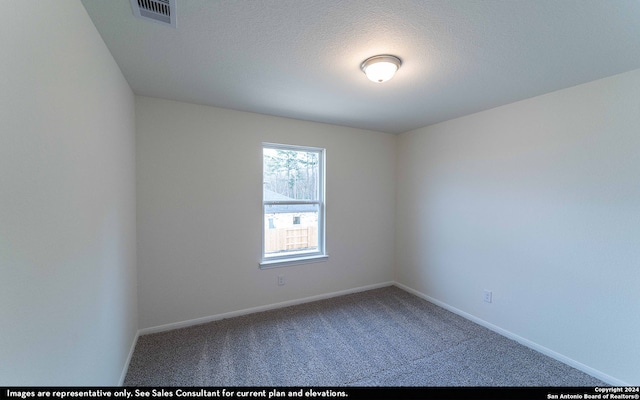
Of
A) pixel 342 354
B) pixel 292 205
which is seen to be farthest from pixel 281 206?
pixel 342 354

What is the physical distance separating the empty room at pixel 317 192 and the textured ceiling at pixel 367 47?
0.02m

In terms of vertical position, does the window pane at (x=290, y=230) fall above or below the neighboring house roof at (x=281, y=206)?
below

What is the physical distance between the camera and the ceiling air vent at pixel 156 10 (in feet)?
4.18

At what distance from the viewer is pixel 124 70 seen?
77.3 inches

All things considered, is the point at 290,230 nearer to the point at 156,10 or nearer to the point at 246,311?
the point at 246,311

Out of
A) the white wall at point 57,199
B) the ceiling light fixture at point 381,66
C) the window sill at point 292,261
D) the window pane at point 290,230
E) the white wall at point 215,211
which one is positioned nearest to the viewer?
the white wall at point 57,199

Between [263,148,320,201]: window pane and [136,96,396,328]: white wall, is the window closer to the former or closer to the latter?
[263,148,320,201]: window pane

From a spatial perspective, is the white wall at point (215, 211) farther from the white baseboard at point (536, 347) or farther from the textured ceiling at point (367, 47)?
the white baseboard at point (536, 347)

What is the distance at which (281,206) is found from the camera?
3.27 meters

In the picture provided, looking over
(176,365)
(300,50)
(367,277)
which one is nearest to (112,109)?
(300,50)

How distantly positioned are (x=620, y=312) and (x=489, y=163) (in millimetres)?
1627

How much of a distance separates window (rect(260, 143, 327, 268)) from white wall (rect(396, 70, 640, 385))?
1.64 meters

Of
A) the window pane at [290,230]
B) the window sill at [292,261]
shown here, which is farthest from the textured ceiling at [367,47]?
the window sill at [292,261]

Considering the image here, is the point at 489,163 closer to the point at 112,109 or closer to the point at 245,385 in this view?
the point at 245,385
